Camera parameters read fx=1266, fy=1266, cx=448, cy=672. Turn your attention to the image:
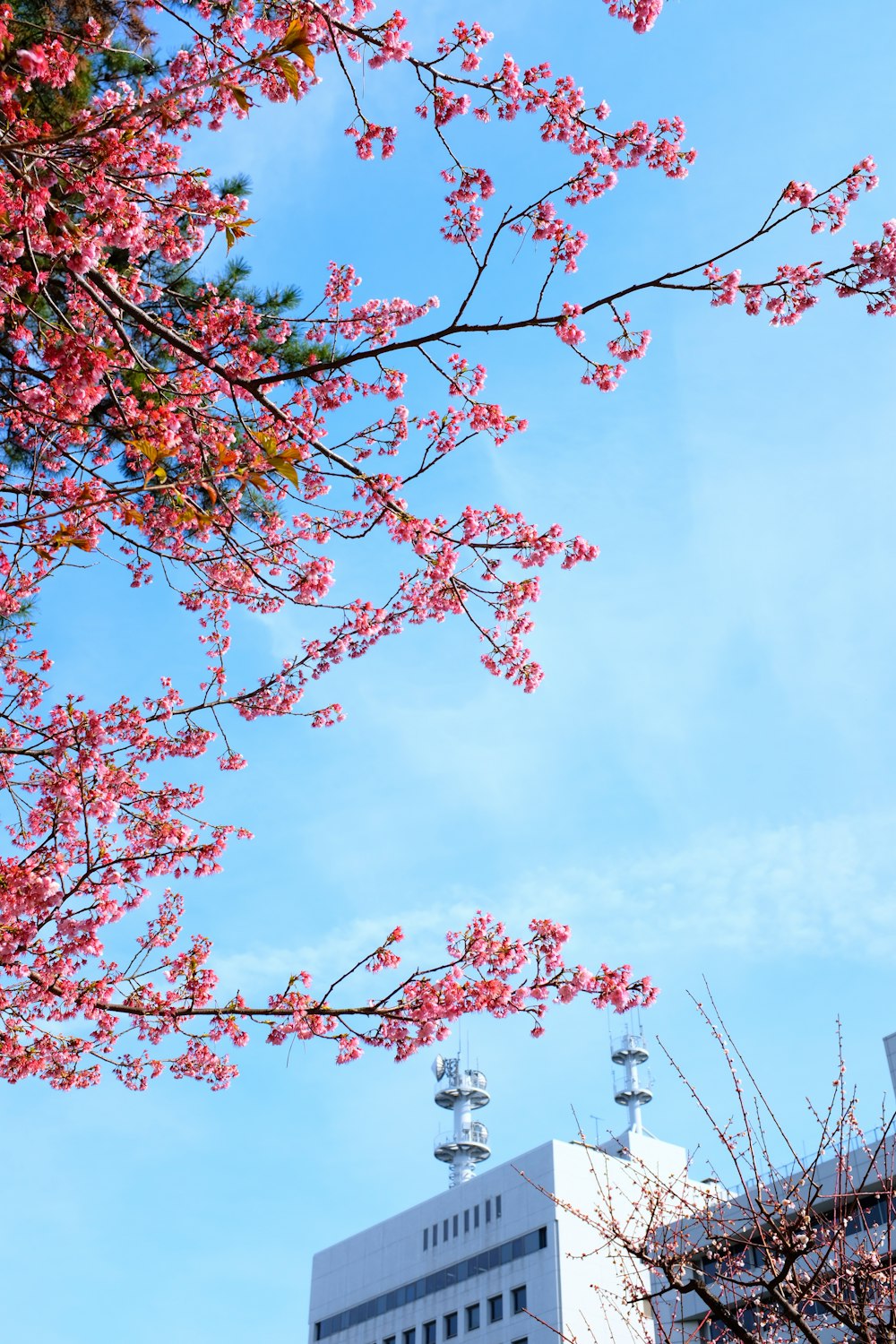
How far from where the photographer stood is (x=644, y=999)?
6.87 m

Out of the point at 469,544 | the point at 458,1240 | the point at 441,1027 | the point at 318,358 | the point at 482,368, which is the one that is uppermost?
the point at 458,1240

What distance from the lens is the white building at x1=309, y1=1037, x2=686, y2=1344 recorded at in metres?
40.3

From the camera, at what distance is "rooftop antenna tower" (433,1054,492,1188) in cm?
5372

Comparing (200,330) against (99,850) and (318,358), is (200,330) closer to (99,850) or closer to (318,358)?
(318,358)

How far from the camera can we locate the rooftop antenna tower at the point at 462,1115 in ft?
176

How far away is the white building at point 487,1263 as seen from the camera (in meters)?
40.3

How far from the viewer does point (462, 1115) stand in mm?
55000

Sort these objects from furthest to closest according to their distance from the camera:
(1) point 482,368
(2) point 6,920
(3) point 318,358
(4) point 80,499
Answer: (3) point 318,358, (1) point 482,368, (2) point 6,920, (4) point 80,499

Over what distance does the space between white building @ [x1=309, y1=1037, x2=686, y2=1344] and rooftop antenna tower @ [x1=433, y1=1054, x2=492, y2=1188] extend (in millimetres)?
420

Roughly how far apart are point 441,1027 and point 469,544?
2642mm

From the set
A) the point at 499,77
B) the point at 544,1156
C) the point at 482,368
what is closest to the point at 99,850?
the point at 482,368

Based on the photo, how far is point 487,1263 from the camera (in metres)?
43.2

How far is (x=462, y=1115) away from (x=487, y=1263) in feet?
39.0

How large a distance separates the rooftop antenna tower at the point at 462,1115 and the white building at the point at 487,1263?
42 centimetres
